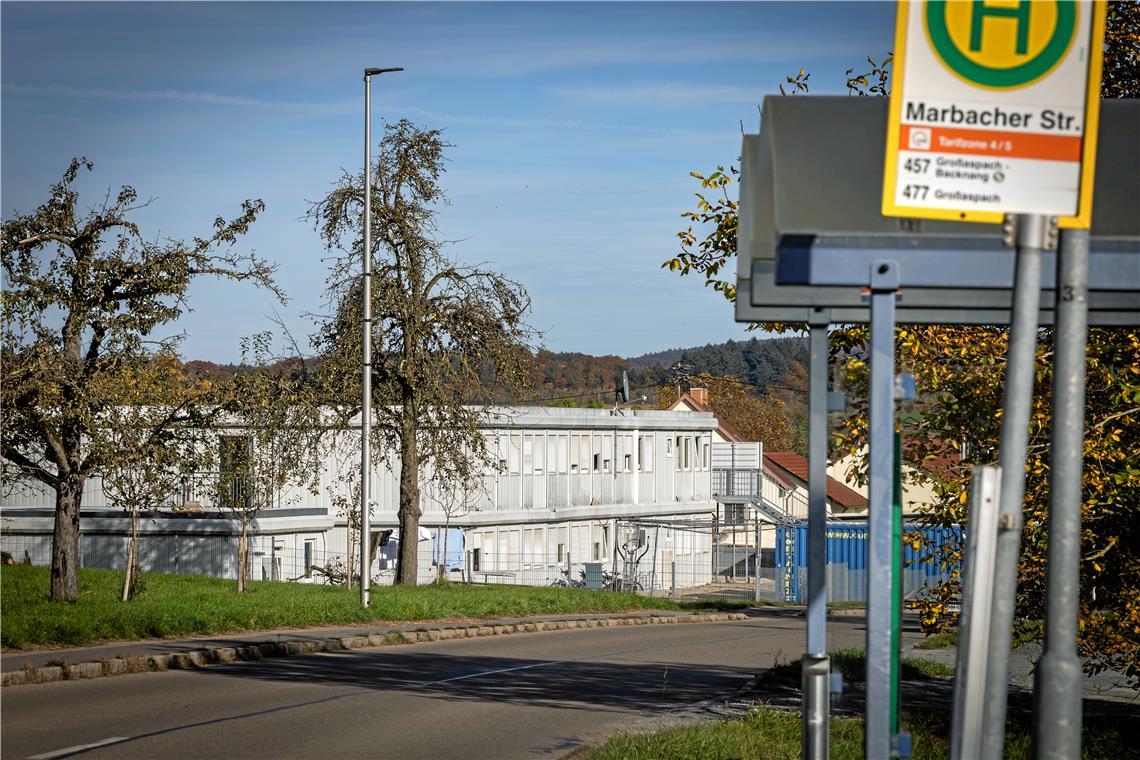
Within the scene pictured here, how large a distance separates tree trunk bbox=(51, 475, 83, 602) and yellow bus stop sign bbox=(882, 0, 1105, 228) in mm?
18548

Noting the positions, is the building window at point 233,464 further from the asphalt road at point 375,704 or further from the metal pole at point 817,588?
the metal pole at point 817,588

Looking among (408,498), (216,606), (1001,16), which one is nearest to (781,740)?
(1001,16)

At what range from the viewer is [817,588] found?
5688mm

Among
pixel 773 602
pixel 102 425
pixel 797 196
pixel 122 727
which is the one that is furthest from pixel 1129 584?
pixel 773 602

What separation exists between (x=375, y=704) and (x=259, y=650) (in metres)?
5.66

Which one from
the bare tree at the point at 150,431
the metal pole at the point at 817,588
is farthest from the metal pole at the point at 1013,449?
the bare tree at the point at 150,431

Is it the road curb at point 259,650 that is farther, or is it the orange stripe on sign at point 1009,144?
the road curb at point 259,650

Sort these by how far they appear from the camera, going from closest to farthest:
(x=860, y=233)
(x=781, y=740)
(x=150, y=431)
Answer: (x=860, y=233) < (x=781, y=740) < (x=150, y=431)

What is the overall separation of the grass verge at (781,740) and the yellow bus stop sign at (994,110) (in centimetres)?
589

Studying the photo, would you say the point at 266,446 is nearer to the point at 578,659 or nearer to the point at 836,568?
the point at 578,659

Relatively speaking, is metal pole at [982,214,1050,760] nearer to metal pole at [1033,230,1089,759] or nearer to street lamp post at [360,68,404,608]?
metal pole at [1033,230,1089,759]

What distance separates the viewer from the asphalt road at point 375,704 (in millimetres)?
11047

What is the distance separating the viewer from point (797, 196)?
5.76 meters

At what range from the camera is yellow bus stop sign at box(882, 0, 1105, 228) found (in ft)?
13.4
